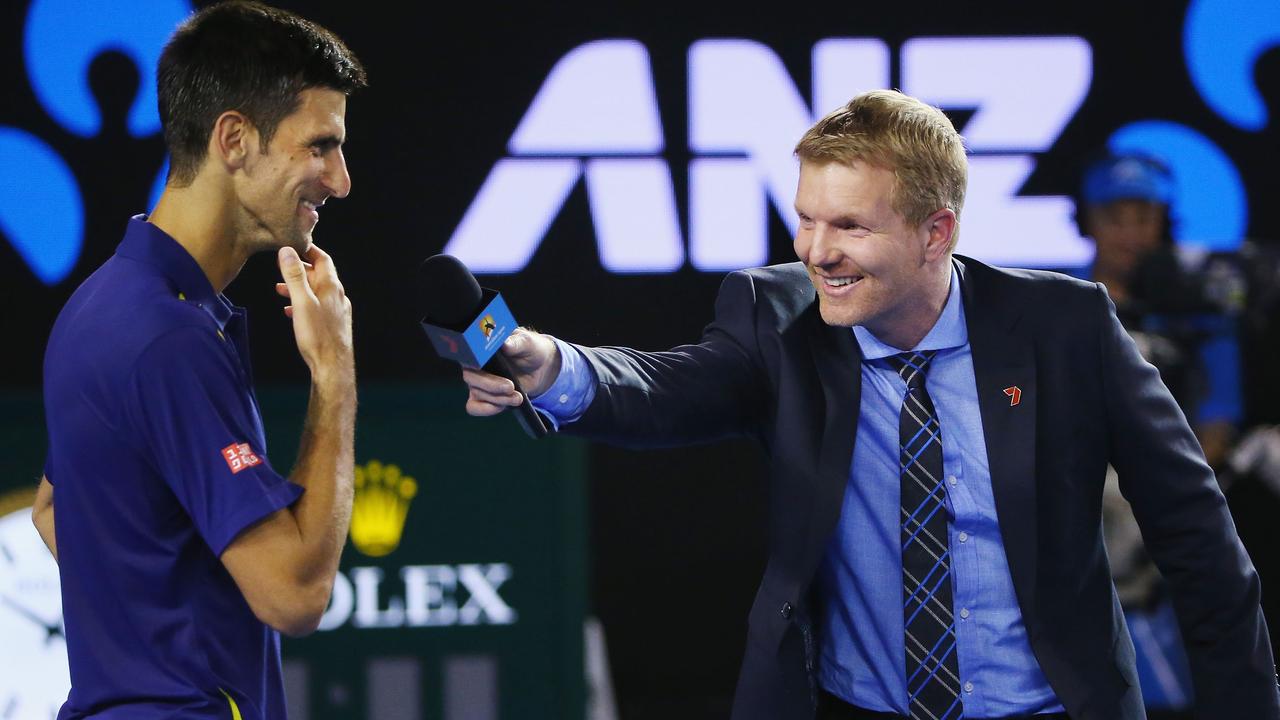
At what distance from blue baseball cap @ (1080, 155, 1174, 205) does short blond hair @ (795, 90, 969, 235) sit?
2.87 m

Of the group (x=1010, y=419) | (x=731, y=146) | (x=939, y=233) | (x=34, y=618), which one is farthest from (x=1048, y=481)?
(x=731, y=146)

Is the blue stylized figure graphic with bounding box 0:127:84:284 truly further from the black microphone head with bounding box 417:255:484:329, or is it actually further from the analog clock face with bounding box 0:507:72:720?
the black microphone head with bounding box 417:255:484:329

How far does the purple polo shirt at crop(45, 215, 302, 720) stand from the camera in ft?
5.93

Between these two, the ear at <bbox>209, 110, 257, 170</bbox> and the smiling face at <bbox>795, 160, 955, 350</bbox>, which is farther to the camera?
the smiling face at <bbox>795, 160, 955, 350</bbox>

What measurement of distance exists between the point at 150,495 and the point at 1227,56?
4.69 metres

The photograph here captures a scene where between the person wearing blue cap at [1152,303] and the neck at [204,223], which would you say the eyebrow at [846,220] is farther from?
the person wearing blue cap at [1152,303]

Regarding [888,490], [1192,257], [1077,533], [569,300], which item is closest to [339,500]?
[888,490]

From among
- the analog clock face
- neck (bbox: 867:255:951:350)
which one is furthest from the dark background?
neck (bbox: 867:255:951:350)

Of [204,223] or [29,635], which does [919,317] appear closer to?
[204,223]

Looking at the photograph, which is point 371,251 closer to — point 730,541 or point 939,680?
point 730,541

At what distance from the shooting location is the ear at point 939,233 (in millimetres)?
2234

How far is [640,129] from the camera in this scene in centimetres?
530

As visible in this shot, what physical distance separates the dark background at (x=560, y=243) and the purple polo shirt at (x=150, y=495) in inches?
130

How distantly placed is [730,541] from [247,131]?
3524 millimetres
